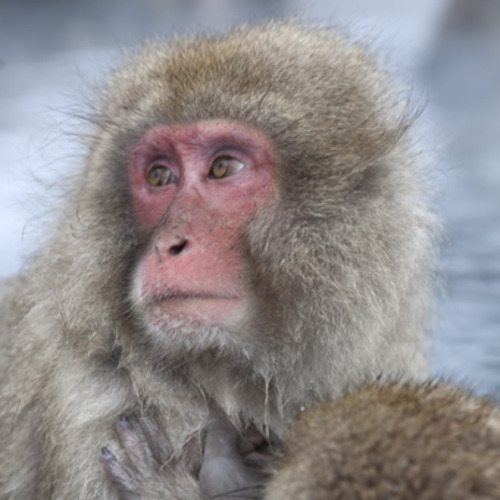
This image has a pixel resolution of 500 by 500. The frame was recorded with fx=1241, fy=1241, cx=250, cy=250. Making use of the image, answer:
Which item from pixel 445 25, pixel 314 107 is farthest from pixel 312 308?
pixel 445 25

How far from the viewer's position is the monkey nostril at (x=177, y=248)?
326 cm

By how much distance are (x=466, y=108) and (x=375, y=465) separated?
5.99 meters

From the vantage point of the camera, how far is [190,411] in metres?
3.37

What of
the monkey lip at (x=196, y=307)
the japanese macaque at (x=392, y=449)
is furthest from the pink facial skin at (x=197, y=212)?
the japanese macaque at (x=392, y=449)

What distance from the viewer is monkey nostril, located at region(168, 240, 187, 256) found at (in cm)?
326

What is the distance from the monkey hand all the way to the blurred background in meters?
0.85

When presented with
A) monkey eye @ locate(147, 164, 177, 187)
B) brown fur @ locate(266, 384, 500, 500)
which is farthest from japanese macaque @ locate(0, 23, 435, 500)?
brown fur @ locate(266, 384, 500, 500)

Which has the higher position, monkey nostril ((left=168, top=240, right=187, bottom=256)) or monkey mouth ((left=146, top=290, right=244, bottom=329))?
monkey nostril ((left=168, top=240, right=187, bottom=256))

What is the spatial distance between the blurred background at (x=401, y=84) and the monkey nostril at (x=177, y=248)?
2.70 feet

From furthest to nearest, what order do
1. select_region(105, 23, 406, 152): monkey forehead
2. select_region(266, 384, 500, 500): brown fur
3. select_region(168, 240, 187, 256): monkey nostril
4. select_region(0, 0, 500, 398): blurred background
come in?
select_region(0, 0, 500, 398): blurred background, select_region(105, 23, 406, 152): monkey forehead, select_region(168, 240, 187, 256): monkey nostril, select_region(266, 384, 500, 500): brown fur

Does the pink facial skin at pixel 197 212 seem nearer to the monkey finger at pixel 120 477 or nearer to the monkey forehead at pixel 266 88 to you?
the monkey forehead at pixel 266 88

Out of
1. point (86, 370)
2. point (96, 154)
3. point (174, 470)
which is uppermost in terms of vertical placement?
point (96, 154)

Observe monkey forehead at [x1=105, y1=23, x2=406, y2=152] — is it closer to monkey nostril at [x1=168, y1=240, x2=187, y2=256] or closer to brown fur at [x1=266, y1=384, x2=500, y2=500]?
monkey nostril at [x1=168, y1=240, x2=187, y2=256]

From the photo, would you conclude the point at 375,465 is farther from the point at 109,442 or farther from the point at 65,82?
the point at 65,82
